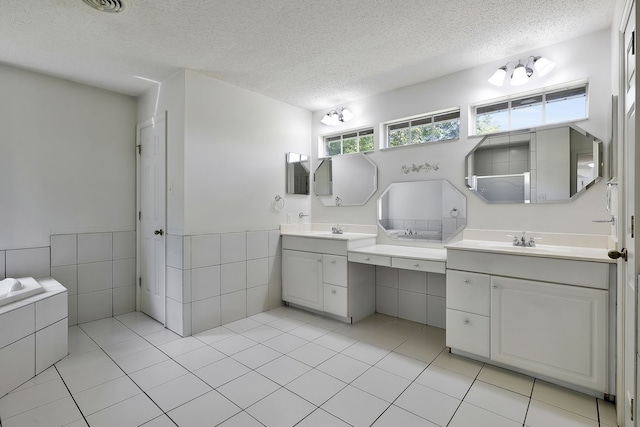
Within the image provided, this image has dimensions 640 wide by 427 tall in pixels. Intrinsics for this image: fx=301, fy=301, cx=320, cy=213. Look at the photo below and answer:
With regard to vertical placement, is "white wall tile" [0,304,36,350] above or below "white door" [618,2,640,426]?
below

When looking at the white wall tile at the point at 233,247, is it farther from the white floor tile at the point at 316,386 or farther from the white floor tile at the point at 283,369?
the white floor tile at the point at 316,386

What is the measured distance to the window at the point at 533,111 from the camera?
7.71ft

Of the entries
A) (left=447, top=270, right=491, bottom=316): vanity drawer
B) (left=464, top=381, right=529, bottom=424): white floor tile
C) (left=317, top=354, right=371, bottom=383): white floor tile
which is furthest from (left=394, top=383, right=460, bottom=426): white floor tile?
(left=447, top=270, right=491, bottom=316): vanity drawer

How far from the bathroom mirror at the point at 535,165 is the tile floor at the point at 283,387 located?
1397 mm

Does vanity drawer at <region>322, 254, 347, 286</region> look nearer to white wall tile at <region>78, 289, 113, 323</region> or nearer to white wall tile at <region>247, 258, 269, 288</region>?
white wall tile at <region>247, 258, 269, 288</region>

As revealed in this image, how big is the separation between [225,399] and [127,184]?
8.88 ft

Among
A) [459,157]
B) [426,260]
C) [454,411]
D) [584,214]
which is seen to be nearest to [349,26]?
[459,157]

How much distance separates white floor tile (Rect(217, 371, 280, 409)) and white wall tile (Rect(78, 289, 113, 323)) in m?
2.11

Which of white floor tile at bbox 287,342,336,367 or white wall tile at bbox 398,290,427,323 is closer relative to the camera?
white floor tile at bbox 287,342,336,367

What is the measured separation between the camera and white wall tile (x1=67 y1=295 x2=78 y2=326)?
3012 millimetres

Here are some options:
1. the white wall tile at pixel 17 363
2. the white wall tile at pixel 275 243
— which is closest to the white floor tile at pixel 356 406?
the white wall tile at pixel 275 243

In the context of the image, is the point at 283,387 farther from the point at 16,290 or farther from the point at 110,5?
the point at 110,5

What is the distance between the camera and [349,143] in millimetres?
3764

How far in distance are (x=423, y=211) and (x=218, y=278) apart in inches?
85.9
